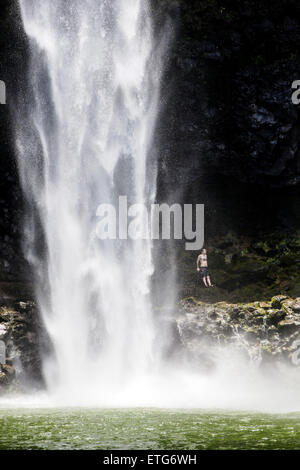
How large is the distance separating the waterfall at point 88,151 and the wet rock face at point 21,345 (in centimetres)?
90

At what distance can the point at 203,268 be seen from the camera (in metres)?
17.6

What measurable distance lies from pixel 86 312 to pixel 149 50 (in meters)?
10.9

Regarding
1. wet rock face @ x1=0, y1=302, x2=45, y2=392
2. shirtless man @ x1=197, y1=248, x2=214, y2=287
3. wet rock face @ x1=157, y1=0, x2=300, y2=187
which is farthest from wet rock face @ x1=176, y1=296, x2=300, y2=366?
wet rock face @ x1=157, y1=0, x2=300, y2=187

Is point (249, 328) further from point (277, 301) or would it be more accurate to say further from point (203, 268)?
point (203, 268)

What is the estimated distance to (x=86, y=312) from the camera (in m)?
16.3

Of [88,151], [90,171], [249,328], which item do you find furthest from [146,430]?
[88,151]

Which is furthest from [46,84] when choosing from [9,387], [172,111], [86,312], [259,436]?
[259,436]

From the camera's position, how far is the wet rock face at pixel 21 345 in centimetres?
1416

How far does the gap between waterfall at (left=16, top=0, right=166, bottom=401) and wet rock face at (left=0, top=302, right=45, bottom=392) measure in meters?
0.90

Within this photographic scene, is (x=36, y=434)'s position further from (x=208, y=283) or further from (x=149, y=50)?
(x=149, y=50)

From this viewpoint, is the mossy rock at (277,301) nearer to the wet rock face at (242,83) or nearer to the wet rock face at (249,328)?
the wet rock face at (249,328)

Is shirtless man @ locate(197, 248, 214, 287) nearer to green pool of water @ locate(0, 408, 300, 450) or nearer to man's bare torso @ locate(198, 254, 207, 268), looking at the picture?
man's bare torso @ locate(198, 254, 207, 268)

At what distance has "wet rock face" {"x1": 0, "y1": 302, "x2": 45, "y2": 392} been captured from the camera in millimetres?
14156

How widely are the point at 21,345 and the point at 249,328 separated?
7.52 m
